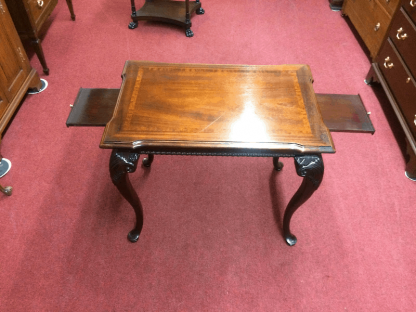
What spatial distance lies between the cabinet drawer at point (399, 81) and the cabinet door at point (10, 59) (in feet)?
8.26

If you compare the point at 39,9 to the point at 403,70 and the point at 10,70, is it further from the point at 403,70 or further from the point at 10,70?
the point at 403,70

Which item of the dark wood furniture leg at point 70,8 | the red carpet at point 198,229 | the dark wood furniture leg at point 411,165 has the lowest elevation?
the red carpet at point 198,229

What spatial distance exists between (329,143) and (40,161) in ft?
5.47

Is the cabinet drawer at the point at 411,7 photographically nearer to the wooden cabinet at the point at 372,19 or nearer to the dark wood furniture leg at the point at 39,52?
the wooden cabinet at the point at 372,19

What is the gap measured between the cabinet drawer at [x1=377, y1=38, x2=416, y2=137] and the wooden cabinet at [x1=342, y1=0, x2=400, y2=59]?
7.7 inches

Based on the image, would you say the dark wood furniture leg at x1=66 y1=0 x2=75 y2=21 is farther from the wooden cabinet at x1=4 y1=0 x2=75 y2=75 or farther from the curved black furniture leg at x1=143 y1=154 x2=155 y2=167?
the curved black furniture leg at x1=143 y1=154 x2=155 y2=167

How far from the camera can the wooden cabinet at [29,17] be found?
2.28 meters

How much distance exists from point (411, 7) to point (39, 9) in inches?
102

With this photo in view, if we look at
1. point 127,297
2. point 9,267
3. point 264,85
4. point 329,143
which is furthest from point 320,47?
point 9,267

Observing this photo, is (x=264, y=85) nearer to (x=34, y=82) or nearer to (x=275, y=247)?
(x=275, y=247)

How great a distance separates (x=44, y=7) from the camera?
2625 millimetres

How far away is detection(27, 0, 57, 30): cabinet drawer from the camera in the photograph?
239 cm

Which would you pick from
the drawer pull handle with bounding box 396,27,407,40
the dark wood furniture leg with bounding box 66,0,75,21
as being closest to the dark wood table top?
the drawer pull handle with bounding box 396,27,407,40

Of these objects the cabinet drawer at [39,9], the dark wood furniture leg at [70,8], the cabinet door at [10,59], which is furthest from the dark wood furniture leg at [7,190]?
the dark wood furniture leg at [70,8]
